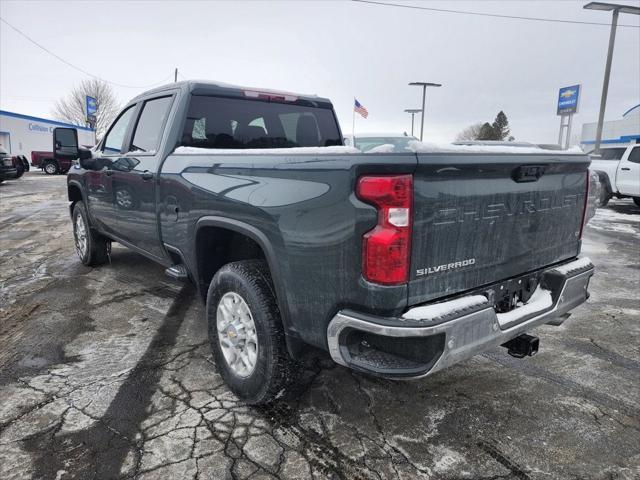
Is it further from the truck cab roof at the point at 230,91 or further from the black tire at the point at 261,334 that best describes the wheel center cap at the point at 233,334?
the truck cab roof at the point at 230,91

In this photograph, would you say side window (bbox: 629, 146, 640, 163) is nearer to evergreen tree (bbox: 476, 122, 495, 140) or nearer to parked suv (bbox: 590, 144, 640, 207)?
parked suv (bbox: 590, 144, 640, 207)

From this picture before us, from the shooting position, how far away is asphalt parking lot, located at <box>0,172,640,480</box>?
7.49 ft

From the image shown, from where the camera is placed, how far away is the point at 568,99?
31.9m

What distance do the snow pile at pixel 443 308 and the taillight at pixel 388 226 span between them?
173 mm

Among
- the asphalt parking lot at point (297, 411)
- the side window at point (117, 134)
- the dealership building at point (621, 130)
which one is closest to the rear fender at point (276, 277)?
the asphalt parking lot at point (297, 411)

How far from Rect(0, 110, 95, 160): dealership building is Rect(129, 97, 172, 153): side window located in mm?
37029

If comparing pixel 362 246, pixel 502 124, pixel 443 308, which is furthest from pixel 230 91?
pixel 502 124

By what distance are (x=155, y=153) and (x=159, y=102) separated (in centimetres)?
60

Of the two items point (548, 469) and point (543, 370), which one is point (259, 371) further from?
point (543, 370)

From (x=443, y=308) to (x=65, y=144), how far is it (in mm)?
4526

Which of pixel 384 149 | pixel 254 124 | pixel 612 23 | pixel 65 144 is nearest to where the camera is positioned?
pixel 384 149

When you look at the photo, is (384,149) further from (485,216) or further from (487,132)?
(487,132)

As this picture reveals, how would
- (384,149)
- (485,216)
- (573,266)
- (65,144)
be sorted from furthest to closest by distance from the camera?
(65,144), (573,266), (485,216), (384,149)

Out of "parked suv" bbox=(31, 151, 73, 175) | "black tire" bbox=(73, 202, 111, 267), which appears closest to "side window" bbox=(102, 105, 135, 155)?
"black tire" bbox=(73, 202, 111, 267)
